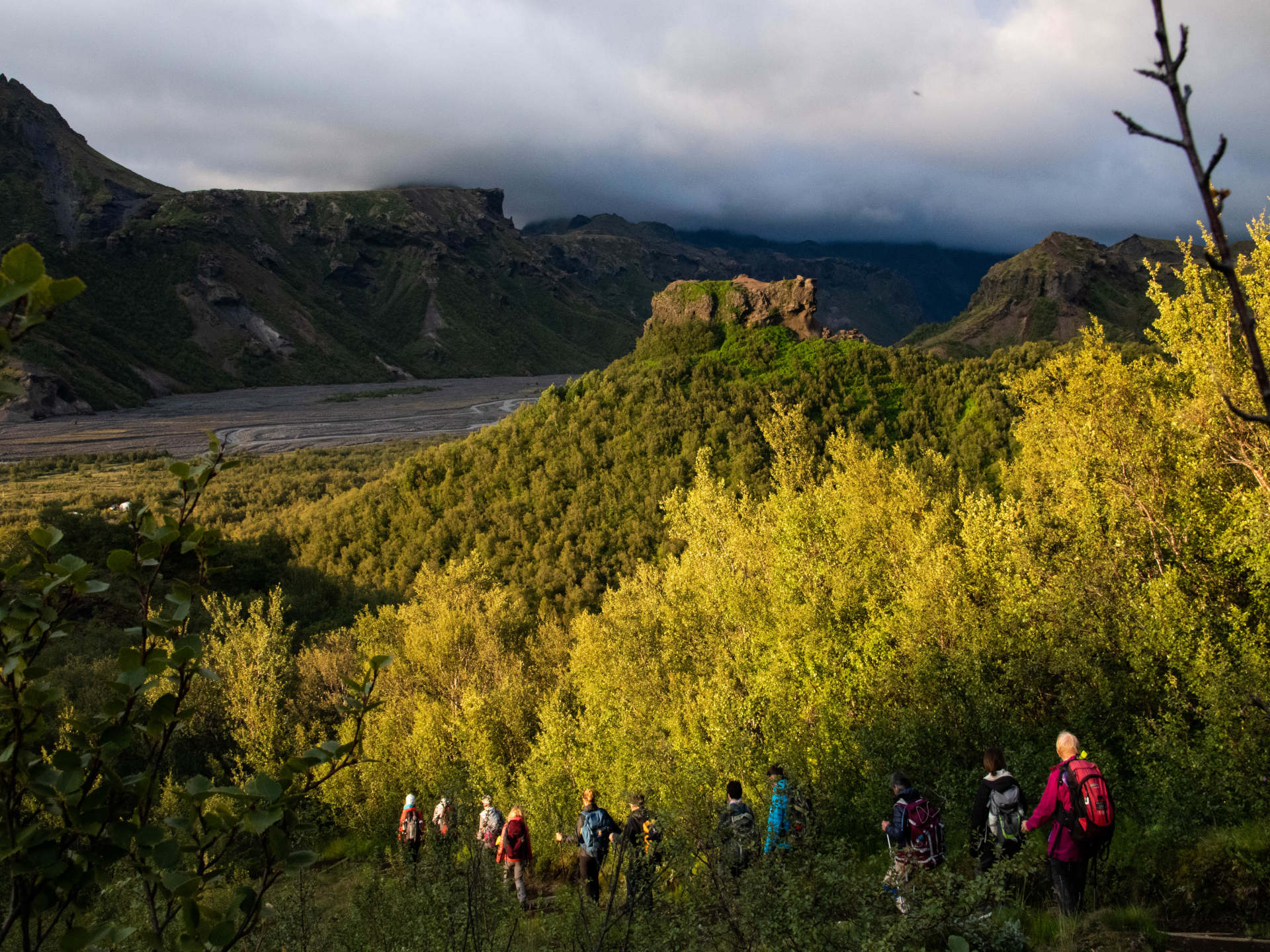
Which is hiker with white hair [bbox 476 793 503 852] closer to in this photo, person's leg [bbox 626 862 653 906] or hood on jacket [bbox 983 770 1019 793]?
person's leg [bbox 626 862 653 906]

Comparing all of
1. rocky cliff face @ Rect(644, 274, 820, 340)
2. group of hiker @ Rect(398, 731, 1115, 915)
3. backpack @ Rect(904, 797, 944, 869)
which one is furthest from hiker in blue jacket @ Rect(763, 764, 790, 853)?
rocky cliff face @ Rect(644, 274, 820, 340)

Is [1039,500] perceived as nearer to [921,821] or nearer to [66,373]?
[921,821]

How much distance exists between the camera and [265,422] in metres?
117

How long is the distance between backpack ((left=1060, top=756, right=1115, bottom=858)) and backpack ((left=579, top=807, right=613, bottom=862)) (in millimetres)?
5451

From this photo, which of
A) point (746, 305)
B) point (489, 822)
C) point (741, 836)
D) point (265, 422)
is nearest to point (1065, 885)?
point (741, 836)

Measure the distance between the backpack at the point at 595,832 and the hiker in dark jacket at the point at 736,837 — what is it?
2.14 m

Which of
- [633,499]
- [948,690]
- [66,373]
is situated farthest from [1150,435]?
A: [66,373]

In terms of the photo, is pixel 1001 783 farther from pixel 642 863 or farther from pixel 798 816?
pixel 642 863

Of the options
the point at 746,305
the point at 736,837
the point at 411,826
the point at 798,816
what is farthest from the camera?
the point at 746,305

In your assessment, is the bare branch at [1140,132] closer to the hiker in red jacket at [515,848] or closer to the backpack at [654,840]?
the backpack at [654,840]

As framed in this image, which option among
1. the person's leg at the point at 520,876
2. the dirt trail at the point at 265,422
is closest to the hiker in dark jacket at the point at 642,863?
the person's leg at the point at 520,876

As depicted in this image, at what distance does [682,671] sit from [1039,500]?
993 centimetres

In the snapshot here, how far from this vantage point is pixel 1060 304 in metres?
126

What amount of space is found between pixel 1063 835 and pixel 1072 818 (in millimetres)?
231
